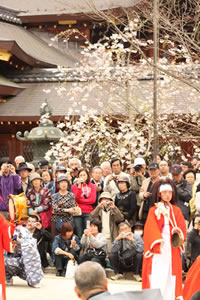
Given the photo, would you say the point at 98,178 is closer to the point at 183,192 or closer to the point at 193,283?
the point at 183,192

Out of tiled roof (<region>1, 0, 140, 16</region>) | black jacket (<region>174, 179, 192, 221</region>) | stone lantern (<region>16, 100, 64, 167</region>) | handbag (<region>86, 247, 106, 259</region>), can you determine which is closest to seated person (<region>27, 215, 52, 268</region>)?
handbag (<region>86, 247, 106, 259</region>)

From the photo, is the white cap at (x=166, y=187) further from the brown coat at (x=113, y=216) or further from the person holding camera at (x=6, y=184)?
the person holding camera at (x=6, y=184)

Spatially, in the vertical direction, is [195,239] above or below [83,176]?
below

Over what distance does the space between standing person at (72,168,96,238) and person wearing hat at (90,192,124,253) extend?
308 mm

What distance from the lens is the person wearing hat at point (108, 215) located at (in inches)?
362

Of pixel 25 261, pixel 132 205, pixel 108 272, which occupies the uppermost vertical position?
pixel 132 205

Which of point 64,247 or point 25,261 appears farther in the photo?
point 64,247

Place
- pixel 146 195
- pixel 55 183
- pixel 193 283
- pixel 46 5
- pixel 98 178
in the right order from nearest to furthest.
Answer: pixel 193 283 → pixel 146 195 → pixel 55 183 → pixel 98 178 → pixel 46 5

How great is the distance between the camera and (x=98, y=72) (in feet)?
50.1

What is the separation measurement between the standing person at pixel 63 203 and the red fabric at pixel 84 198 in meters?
0.22

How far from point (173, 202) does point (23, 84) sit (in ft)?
43.2

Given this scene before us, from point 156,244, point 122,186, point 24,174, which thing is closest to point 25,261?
point 24,174

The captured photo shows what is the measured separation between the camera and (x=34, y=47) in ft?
69.3

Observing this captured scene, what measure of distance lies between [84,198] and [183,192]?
64.6 inches
